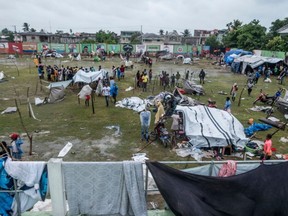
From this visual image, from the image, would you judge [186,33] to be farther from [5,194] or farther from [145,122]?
[5,194]

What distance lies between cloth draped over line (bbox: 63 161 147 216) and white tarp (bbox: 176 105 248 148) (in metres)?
5.15

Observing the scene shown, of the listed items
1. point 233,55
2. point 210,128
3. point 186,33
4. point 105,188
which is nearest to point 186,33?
point 186,33

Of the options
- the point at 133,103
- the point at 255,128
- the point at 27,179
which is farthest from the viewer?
the point at 133,103

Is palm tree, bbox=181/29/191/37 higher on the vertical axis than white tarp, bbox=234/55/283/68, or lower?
higher

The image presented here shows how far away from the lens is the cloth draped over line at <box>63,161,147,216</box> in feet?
15.8

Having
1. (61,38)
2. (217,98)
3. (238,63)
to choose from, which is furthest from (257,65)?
(61,38)

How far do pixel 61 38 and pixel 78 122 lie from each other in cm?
7139

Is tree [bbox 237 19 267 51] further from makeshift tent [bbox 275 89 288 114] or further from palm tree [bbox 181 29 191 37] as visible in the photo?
palm tree [bbox 181 29 191 37]

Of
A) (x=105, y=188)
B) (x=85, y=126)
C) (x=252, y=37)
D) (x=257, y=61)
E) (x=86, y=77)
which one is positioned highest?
(x=252, y=37)

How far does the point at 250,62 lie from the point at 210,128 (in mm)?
21289

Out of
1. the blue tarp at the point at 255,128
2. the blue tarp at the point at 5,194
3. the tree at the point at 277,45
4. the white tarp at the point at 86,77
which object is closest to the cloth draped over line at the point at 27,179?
the blue tarp at the point at 5,194

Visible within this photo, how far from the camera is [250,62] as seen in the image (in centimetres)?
2808

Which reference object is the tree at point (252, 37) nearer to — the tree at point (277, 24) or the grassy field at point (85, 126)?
the tree at point (277, 24)

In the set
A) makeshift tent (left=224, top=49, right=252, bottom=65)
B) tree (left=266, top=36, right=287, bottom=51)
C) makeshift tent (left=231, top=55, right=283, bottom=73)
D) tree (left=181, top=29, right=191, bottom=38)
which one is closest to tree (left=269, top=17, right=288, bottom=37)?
tree (left=266, top=36, right=287, bottom=51)
